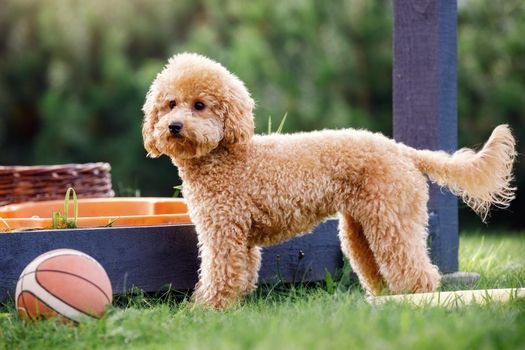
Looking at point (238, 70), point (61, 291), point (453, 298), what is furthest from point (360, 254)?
point (238, 70)

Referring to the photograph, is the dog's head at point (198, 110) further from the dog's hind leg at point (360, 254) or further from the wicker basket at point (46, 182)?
the wicker basket at point (46, 182)

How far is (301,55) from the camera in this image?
324 inches

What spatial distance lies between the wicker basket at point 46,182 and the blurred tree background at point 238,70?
107 inches

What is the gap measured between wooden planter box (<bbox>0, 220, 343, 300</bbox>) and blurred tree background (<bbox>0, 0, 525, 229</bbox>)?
3.70 m

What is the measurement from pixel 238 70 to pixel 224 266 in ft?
15.4

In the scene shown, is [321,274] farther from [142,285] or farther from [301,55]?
[301,55]

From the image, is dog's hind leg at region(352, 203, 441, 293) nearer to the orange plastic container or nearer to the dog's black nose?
the dog's black nose

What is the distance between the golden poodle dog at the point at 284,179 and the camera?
343 cm

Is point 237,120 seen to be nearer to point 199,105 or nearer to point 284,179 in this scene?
point 199,105

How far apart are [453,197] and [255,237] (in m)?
1.46

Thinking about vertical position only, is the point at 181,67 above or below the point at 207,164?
above

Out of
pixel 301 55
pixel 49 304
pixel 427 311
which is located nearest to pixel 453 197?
pixel 427 311

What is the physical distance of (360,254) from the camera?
3742 millimetres

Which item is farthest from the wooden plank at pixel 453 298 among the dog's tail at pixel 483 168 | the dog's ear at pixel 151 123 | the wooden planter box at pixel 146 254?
the dog's ear at pixel 151 123
